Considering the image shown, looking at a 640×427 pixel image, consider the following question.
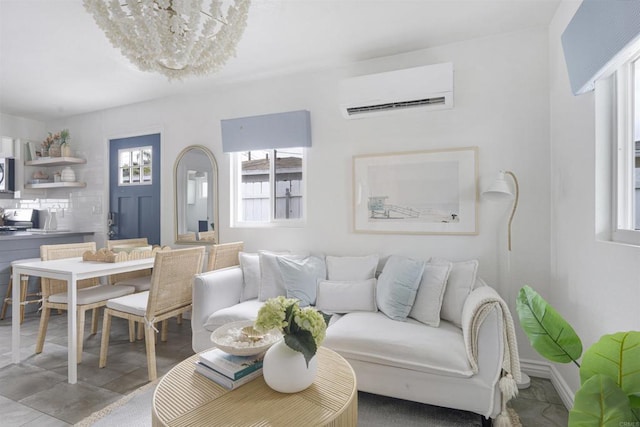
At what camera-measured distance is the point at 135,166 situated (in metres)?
4.02

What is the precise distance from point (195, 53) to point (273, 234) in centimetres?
184

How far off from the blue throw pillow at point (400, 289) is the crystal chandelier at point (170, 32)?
170 centimetres

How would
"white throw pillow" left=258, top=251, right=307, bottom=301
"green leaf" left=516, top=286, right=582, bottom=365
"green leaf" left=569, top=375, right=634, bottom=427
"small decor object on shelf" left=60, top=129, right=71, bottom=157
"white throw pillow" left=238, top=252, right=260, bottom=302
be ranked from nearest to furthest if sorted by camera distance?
"green leaf" left=569, top=375, right=634, bottom=427 < "green leaf" left=516, top=286, right=582, bottom=365 < "white throw pillow" left=258, top=251, right=307, bottom=301 < "white throw pillow" left=238, top=252, right=260, bottom=302 < "small decor object on shelf" left=60, top=129, right=71, bottom=157

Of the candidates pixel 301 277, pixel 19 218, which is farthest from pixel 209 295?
pixel 19 218

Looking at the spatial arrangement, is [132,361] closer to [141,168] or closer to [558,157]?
[141,168]

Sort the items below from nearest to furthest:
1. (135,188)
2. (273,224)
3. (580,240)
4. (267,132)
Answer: (580,240) → (267,132) → (273,224) → (135,188)

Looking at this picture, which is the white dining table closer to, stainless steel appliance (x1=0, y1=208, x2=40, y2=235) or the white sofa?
the white sofa

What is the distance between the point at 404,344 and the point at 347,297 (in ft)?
2.11

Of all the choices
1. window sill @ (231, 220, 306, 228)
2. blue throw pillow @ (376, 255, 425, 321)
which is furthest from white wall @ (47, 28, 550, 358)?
blue throw pillow @ (376, 255, 425, 321)

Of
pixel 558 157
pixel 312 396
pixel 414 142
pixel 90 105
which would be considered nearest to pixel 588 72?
pixel 558 157

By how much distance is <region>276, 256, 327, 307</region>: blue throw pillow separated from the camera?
253 centimetres

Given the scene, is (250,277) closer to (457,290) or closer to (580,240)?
(457,290)

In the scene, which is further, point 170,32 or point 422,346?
point 422,346

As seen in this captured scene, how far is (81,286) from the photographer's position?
10.1ft
